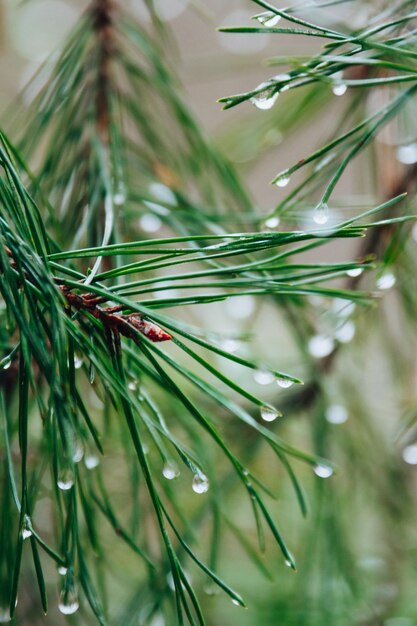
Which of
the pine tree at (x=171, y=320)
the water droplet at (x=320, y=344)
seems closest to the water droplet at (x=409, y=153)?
the pine tree at (x=171, y=320)

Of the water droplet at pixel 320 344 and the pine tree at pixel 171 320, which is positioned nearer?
the pine tree at pixel 171 320

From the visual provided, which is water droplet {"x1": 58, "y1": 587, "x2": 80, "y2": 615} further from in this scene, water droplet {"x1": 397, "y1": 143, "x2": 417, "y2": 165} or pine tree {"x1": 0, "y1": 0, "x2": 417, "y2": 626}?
water droplet {"x1": 397, "y1": 143, "x2": 417, "y2": 165}

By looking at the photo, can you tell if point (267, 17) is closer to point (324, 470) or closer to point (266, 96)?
point (266, 96)

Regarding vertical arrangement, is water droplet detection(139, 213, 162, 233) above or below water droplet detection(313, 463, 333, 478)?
above

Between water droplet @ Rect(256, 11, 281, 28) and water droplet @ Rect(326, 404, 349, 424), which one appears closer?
water droplet @ Rect(256, 11, 281, 28)

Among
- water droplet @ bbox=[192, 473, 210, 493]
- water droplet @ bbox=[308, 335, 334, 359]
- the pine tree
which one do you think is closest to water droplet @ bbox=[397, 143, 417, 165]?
the pine tree

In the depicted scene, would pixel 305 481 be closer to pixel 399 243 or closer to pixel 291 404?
pixel 291 404

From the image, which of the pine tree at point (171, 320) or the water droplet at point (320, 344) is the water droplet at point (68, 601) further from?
the water droplet at point (320, 344)

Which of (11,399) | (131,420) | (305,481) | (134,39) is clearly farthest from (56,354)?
(305,481)
